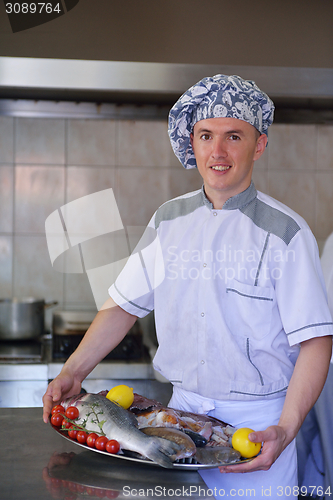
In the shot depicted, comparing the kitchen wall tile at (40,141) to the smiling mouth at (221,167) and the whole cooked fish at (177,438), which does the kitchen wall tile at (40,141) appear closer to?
the smiling mouth at (221,167)

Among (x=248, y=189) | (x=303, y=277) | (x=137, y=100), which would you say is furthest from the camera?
(x=137, y=100)

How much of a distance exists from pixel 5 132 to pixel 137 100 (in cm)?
72

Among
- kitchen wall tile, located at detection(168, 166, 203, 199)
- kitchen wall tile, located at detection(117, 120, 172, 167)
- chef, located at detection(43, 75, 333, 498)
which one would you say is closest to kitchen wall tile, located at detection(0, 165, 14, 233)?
kitchen wall tile, located at detection(117, 120, 172, 167)

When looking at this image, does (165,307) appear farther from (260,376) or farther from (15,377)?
(15,377)

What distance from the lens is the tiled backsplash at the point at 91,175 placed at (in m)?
2.08

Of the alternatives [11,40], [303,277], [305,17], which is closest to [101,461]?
[303,277]

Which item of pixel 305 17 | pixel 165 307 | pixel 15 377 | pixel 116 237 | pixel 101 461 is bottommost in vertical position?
pixel 15 377

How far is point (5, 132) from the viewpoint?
2.06m

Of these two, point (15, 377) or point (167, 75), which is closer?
point (167, 75)

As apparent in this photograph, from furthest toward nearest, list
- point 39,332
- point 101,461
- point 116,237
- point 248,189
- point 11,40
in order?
point 116,237, point 39,332, point 11,40, point 248,189, point 101,461

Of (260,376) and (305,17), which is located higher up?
(305,17)

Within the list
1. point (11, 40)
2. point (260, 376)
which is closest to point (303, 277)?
point (260, 376)

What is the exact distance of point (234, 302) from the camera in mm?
928

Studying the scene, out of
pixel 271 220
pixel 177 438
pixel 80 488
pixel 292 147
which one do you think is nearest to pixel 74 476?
pixel 80 488
